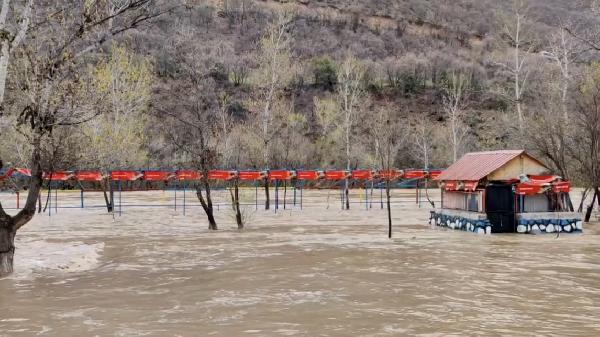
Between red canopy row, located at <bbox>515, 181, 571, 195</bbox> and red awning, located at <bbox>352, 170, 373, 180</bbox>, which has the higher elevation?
red awning, located at <bbox>352, 170, 373, 180</bbox>

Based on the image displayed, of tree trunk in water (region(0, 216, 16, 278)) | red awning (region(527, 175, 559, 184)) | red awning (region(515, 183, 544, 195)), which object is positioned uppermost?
red awning (region(527, 175, 559, 184))

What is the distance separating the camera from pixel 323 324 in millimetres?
10023

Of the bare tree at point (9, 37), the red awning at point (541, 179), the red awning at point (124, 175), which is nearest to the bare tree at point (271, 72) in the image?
the red awning at point (124, 175)

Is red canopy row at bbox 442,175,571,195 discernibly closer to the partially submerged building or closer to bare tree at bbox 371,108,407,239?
the partially submerged building

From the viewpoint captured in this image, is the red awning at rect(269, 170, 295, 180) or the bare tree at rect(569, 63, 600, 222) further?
the red awning at rect(269, 170, 295, 180)

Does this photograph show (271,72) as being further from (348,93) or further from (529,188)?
(529,188)

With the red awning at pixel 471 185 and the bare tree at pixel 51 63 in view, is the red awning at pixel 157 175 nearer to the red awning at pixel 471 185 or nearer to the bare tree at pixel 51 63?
the red awning at pixel 471 185

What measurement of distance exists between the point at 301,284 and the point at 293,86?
86.9 meters

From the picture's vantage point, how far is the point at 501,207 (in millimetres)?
24031

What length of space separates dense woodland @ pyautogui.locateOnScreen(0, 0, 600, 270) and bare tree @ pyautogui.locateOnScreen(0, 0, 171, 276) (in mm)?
50

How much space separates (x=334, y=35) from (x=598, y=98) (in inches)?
4050

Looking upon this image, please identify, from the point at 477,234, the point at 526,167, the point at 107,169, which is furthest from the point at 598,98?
the point at 107,169

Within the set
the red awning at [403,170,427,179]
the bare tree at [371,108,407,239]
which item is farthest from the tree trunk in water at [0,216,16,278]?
the red awning at [403,170,427,179]

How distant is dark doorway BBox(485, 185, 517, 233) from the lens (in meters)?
23.9
